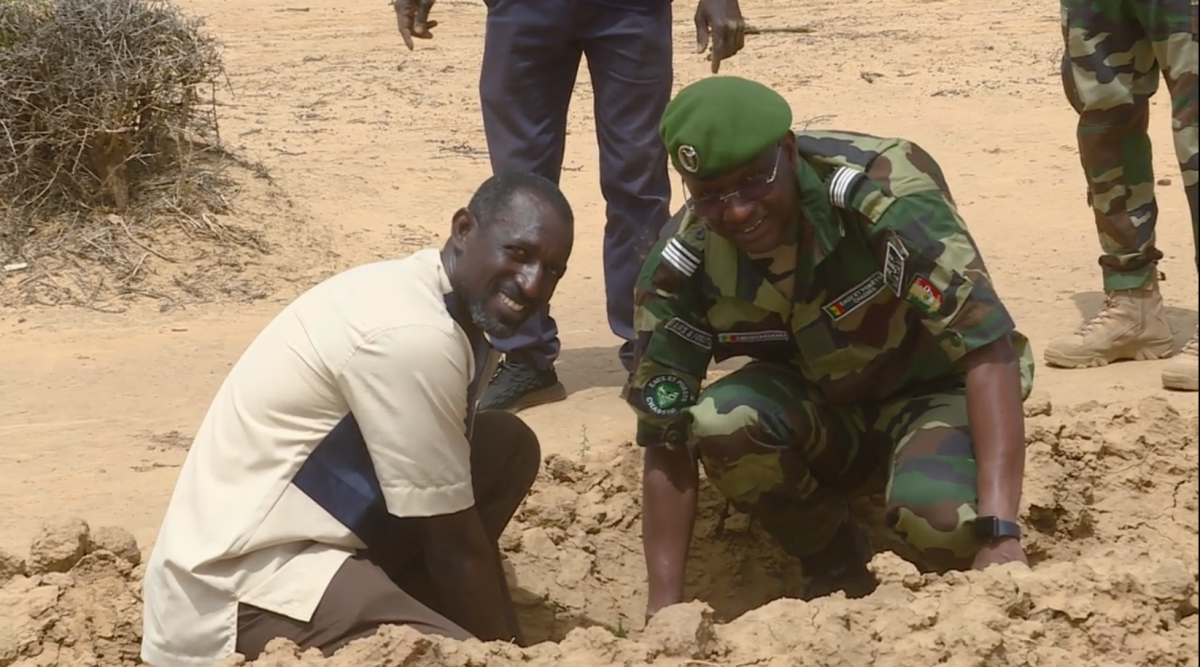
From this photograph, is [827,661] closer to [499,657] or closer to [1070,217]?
[499,657]

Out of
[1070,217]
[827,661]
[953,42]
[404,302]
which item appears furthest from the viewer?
[953,42]

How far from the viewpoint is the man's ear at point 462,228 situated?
2.84 metres

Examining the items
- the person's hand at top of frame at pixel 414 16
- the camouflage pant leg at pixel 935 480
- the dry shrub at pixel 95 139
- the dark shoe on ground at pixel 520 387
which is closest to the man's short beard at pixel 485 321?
the camouflage pant leg at pixel 935 480

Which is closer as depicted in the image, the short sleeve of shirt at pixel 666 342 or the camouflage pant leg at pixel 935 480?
the camouflage pant leg at pixel 935 480

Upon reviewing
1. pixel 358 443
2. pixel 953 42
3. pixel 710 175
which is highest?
pixel 710 175

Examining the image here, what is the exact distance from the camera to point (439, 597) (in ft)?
9.88

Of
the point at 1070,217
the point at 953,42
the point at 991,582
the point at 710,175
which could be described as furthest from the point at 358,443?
the point at 953,42

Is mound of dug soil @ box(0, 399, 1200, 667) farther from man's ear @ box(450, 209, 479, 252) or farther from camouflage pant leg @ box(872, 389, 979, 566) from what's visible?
man's ear @ box(450, 209, 479, 252)

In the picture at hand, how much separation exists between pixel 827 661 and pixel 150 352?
361cm

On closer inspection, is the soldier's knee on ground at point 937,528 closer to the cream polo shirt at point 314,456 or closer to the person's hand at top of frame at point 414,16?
the cream polo shirt at point 314,456

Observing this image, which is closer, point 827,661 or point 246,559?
point 827,661

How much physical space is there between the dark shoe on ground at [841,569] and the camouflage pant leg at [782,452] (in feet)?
0.18

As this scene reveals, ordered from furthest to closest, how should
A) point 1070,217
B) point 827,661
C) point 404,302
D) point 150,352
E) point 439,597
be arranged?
point 1070,217 → point 150,352 → point 439,597 → point 404,302 → point 827,661

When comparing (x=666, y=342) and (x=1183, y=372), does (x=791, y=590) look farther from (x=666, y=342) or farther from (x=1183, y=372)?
(x=1183, y=372)
